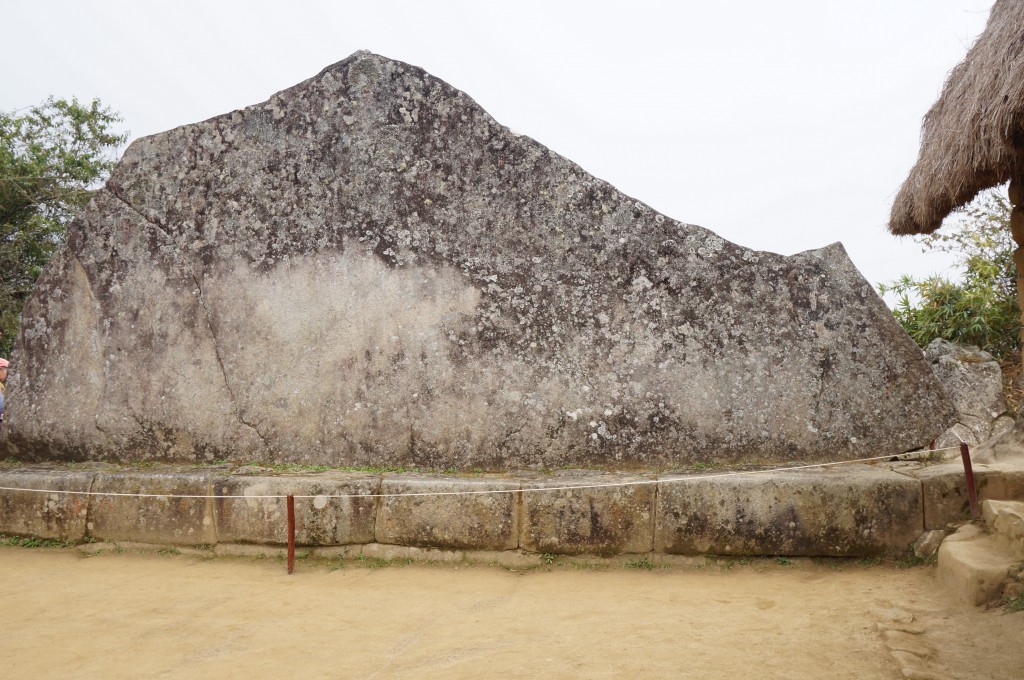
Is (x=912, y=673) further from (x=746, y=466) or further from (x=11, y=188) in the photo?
Result: (x=11, y=188)

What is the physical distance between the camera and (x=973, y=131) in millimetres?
3717

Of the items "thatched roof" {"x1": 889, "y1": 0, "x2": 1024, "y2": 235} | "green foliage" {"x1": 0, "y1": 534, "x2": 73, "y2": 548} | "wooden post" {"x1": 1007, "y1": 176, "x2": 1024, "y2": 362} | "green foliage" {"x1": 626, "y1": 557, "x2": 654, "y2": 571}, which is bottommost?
"green foliage" {"x1": 626, "y1": 557, "x2": 654, "y2": 571}

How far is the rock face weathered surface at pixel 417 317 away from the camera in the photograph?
4207mm

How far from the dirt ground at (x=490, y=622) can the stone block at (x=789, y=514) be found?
118 millimetres

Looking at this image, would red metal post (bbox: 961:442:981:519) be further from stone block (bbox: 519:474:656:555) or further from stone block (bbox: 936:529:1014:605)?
stone block (bbox: 519:474:656:555)

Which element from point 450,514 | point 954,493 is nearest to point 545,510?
point 450,514

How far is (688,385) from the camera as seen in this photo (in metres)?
4.24

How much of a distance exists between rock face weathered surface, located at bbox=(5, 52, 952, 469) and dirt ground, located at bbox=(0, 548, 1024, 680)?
2.49 ft

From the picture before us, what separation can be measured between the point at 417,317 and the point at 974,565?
3.01 m

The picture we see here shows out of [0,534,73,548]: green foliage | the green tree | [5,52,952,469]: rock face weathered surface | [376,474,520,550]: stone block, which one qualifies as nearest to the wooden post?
[5,52,952,469]: rock face weathered surface

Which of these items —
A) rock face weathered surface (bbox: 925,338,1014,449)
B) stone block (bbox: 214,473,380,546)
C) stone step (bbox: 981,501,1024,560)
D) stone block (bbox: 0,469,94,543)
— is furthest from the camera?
rock face weathered surface (bbox: 925,338,1014,449)

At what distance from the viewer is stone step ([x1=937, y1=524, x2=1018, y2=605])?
3094 millimetres

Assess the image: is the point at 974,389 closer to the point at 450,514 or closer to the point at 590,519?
the point at 590,519

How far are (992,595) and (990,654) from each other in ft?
1.40
